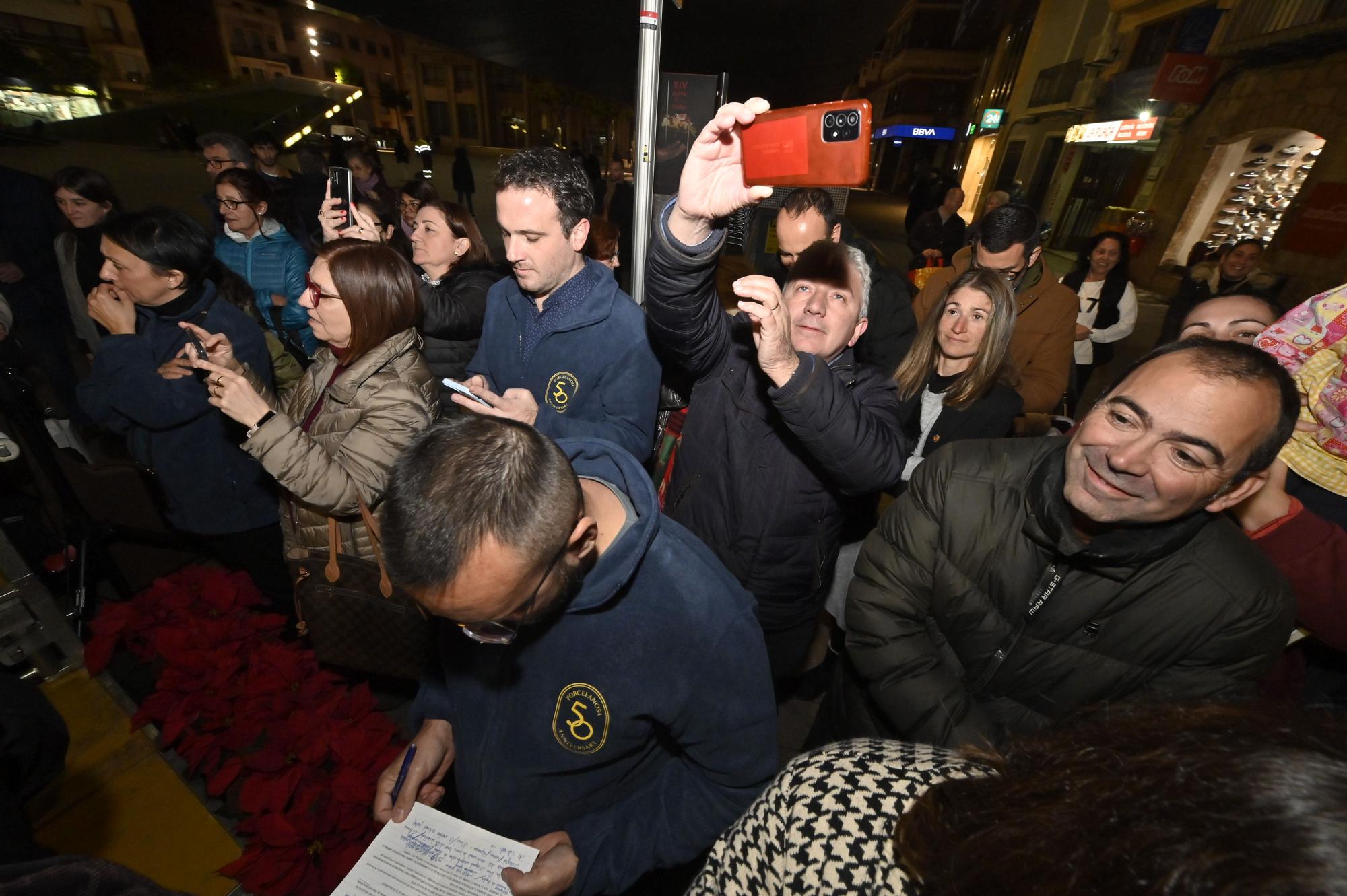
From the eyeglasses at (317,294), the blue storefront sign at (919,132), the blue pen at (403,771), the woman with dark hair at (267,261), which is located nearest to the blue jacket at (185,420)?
the eyeglasses at (317,294)

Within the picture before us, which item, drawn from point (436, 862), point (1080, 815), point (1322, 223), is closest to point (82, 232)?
point (436, 862)

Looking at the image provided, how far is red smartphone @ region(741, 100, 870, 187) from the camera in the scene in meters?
1.24

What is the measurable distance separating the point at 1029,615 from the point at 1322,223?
14.1 meters

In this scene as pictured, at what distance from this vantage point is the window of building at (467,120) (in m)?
45.8

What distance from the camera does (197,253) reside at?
2340 mm

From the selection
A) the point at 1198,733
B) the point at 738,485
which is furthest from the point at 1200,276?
Answer: the point at 1198,733

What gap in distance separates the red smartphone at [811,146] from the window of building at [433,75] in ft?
185

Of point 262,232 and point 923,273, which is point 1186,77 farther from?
point 262,232

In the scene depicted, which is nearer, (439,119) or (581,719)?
(581,719)

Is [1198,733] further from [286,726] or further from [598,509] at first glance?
[286,726]

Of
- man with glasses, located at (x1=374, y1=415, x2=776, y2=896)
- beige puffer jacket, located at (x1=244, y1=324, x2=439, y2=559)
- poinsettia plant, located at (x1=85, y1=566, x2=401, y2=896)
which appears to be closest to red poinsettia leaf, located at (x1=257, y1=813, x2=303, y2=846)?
poinsettia plant, located at (x1=85, y1=566, x2=401, y2=896)

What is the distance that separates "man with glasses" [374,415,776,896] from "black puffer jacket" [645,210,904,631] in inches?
26.6

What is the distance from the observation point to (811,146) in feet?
4.26

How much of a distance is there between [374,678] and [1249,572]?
3.41m
